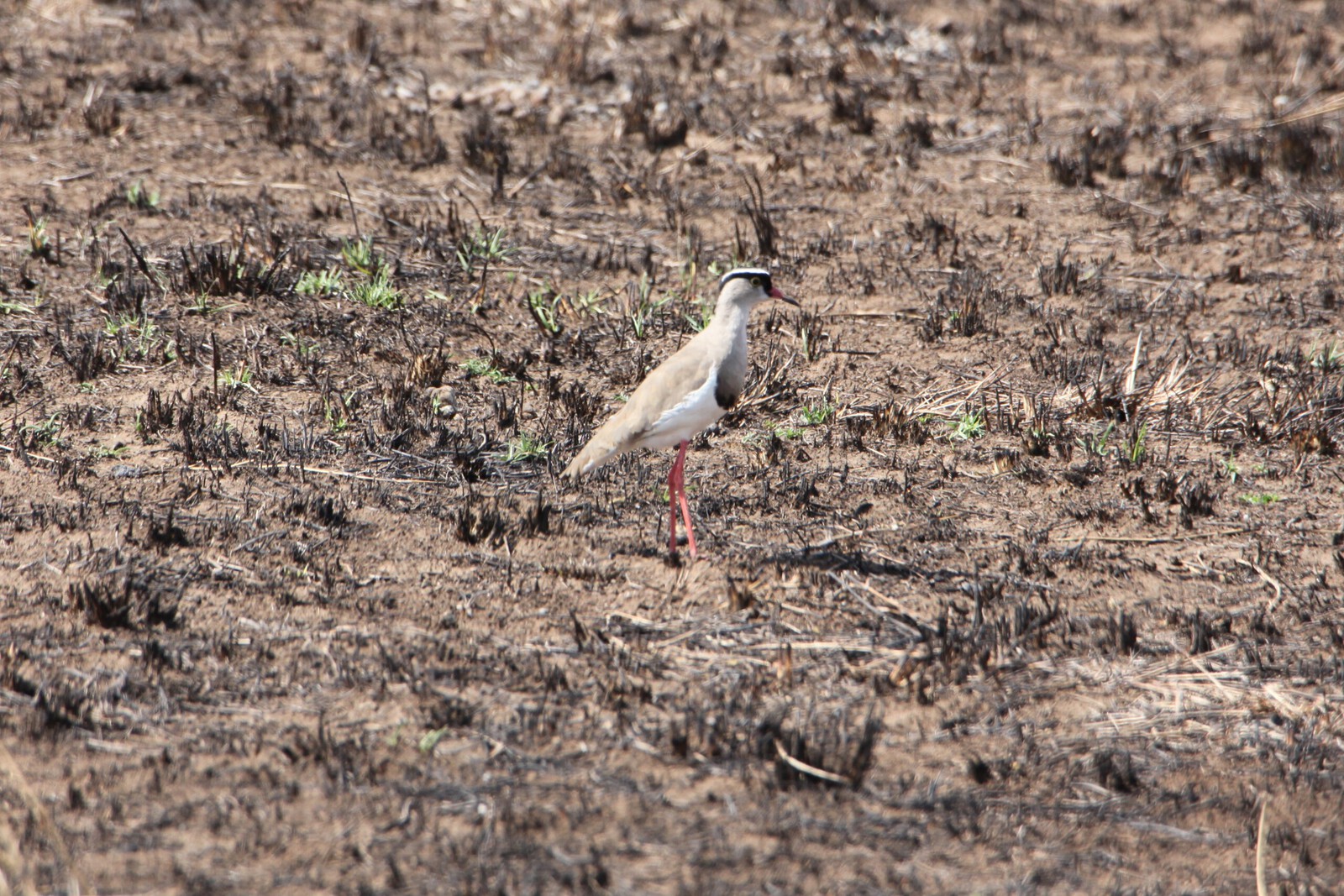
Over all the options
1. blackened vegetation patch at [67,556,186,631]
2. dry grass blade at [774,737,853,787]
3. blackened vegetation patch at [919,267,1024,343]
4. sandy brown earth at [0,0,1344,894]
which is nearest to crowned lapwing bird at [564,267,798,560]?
sandy brown earth at [0,0,1344,894]

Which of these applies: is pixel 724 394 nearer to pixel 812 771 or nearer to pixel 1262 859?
pixel 812 771

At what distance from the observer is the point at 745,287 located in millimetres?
6500

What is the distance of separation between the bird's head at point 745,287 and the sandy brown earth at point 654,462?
1048 mm

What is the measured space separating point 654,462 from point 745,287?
134cm

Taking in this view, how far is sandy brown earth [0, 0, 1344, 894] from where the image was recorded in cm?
455

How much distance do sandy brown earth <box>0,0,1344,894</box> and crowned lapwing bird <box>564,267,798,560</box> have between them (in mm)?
388

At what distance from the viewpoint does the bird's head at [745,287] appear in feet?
21.2

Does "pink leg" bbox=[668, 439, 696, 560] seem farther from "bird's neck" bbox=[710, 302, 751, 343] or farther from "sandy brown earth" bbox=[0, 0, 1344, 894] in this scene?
"bird's neck" bbox=[710, 302, 751, 343]

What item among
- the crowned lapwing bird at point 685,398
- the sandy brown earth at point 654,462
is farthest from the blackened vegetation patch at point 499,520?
the crowned lapwing bird at point 685,398

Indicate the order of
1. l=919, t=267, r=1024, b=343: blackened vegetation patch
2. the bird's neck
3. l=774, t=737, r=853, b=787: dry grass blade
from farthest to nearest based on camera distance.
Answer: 1. l=919, t=267, r=1024, b=343: blackened vegetation patch
2. the bird's neck
3. l=774, t=737, r=853, b=787: dry grass blade

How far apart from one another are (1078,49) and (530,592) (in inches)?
399

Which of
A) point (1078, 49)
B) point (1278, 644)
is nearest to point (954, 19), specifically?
point (1078, 49)

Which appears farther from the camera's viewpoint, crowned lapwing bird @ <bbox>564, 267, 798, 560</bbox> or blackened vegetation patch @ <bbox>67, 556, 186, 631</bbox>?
crowned lapwing bird @ <bbox>564, 267, 798, 560</bbox>

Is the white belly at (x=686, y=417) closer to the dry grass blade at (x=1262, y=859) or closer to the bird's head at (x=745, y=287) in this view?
the bird's head at (x=745, y=287)
